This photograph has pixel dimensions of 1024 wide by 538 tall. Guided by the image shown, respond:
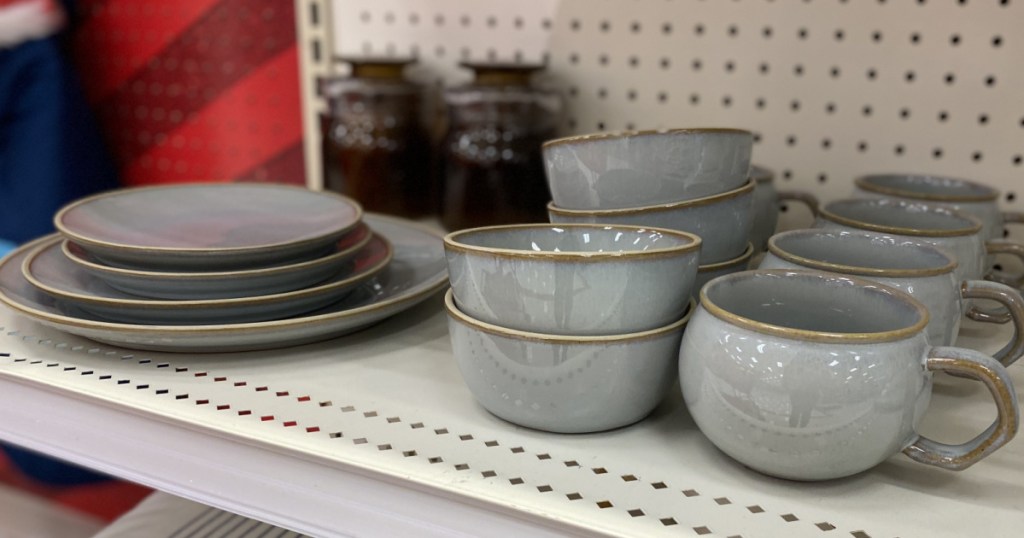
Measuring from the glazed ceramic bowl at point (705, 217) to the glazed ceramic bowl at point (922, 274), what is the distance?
1.4 inches

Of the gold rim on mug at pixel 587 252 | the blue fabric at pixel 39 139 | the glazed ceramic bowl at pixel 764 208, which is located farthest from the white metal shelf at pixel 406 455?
the blue fabric at pixel 39 139

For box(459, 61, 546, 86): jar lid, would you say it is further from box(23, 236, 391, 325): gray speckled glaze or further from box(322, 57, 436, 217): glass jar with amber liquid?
box(23, 236, 391, 325): gray speckled glaze

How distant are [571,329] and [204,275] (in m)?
0.35

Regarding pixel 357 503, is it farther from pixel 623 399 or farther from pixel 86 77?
pixel 86 77

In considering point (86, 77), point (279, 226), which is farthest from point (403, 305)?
point (86, 77)

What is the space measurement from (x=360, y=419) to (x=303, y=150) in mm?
1093

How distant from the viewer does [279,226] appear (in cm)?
85

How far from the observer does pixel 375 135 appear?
1.19m

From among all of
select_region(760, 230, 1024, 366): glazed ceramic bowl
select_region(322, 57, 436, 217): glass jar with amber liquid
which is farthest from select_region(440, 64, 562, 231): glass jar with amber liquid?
select_region(760, 230, 1024, 366): glazed ceramic bowl

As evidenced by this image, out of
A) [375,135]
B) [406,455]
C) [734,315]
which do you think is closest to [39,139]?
[375,135]

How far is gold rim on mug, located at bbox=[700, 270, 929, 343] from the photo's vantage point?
1.65 ft

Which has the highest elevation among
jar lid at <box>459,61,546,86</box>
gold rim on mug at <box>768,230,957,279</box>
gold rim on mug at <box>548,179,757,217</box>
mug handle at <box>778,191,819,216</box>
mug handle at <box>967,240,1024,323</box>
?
jar lid at <box>459,61,546,86</box>

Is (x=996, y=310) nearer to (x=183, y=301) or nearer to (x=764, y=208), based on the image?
(x=764, y=208)

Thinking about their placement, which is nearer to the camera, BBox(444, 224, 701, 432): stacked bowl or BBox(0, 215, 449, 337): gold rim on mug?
BBox(444, 224, 701, 432): stacked bowl
